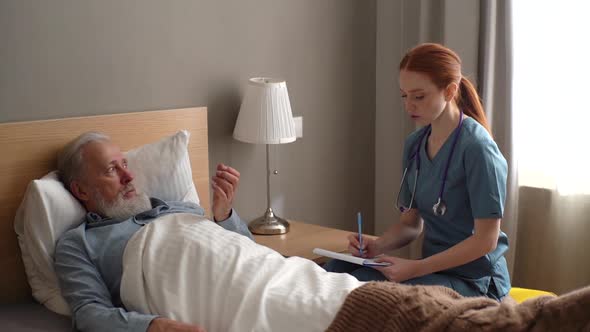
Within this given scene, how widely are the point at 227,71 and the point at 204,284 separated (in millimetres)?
1196

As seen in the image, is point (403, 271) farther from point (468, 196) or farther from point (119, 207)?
point (119, 207)

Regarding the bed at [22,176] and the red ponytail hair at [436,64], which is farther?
the red ponytail hair at [436,64]

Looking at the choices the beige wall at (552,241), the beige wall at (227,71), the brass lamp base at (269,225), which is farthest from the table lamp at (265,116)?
the beige wall at (552,241)

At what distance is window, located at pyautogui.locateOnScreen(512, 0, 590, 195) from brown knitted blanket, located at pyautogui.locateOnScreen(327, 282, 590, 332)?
1558 millimetres

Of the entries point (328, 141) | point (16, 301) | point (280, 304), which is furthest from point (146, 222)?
point (328, 141)

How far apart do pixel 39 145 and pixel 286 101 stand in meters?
0.99

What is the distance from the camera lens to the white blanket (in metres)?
1.83

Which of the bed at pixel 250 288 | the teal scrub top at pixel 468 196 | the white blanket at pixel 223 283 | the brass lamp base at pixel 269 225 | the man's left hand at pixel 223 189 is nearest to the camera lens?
the bed at pixel 250 288

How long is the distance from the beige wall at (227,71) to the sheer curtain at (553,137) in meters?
0.76

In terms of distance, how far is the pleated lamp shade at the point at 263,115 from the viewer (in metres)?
2.83

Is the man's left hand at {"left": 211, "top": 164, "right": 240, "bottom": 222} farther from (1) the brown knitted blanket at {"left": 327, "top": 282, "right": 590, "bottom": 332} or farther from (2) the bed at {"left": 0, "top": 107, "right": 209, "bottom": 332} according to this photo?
(1) the brown knitted blanket at {"left": 327, "top": 282, "right": 590, "bottom": 332}

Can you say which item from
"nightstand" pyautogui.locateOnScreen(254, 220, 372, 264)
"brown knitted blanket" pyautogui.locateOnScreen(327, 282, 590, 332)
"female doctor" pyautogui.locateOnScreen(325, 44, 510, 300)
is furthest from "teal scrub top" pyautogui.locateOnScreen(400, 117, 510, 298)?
"brown knitted blanket" pyautogui.locateOnScreen(327, 282, 590, 332)

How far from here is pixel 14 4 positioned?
230 cm

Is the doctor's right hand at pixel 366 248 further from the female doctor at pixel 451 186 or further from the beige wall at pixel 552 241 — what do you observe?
the beige wall at pixel 552 241
